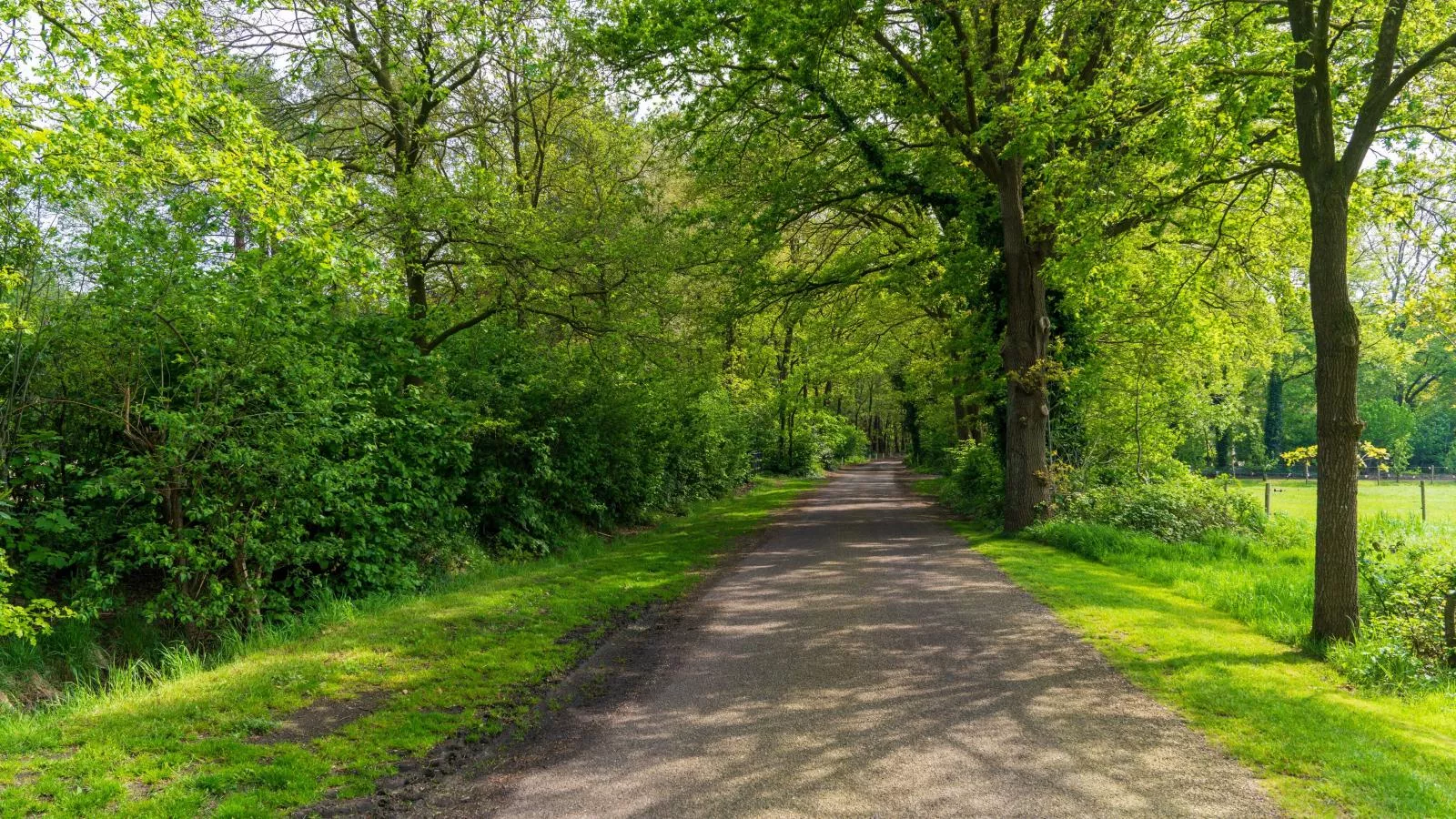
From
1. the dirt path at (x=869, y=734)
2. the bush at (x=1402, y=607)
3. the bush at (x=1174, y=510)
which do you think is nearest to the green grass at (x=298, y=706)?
the dirt path at (x=869, y=734)

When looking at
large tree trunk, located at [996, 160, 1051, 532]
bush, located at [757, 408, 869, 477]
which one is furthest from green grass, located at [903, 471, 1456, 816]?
bush, located at [757, 408, 869, 477]

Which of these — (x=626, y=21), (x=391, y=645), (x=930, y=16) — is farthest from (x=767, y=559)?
(x=930, y=16)

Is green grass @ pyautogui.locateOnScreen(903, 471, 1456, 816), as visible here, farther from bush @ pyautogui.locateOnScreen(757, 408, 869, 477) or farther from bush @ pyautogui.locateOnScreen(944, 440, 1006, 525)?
bush @ pyautogui.locateOnScreen(757, 408, 869, 477)

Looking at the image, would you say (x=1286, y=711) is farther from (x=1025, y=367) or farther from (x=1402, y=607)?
(x=1025, y=367)

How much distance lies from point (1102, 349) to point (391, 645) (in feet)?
55.8

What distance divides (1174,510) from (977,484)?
8637 mm

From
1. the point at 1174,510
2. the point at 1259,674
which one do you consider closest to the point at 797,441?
the point at 1174,510

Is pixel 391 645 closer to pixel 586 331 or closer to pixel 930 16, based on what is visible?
pixel 586 331

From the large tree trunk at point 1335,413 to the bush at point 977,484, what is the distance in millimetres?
10259

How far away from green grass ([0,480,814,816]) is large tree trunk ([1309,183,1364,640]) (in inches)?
296

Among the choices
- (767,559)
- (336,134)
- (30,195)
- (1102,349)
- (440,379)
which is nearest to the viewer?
(30,195)

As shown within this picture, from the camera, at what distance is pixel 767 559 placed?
1354cm

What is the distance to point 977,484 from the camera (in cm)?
2248

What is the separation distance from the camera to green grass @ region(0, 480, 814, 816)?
14.1ft
